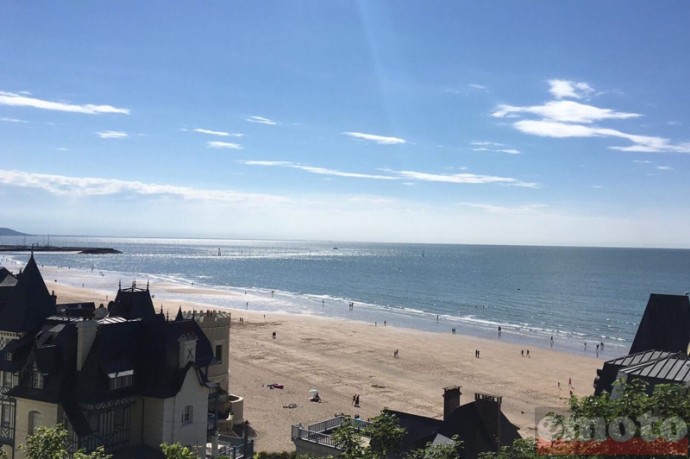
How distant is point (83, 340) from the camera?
21188mm

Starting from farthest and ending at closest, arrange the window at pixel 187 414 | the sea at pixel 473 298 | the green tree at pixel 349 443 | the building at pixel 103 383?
Result: 1. the sea at pixel 473 298
2. the window at pixel 187 414
3. the building at pixel 103 383
4. the green tree at pixel 349 443

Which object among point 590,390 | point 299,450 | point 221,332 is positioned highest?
point 221,332

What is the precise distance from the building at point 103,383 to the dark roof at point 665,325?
18134 millimetres

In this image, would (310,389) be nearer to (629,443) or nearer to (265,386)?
(265,386)

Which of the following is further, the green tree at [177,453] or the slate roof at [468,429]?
the slate roof at [468,429]

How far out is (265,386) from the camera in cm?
4412

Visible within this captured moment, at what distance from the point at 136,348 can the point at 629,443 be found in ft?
57.3

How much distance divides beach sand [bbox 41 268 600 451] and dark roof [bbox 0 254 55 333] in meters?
12.4

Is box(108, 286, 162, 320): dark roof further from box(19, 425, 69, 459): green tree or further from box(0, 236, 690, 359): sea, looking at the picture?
box(0, 236, 690, 359): sea

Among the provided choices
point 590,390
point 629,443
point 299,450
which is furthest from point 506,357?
point 629,443

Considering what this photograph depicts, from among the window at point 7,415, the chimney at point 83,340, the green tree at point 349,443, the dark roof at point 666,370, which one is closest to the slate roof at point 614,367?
the dark roof at point 666,370

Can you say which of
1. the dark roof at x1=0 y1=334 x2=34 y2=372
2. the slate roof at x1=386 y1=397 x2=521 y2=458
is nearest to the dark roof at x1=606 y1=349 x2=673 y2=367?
the slate roof at x1=386 y1=397 x2=521 y2=458

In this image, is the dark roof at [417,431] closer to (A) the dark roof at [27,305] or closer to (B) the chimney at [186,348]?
(B) the chimney at [186,348]

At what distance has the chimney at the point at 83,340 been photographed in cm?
2106
